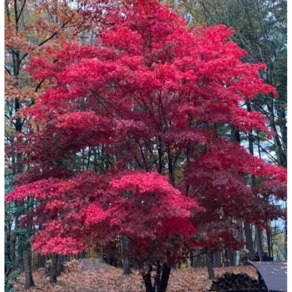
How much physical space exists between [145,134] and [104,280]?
17.7 ft

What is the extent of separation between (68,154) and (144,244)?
1.55m

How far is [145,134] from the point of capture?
15.1 feet

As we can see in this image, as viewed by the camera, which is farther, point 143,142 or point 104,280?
point 104,280

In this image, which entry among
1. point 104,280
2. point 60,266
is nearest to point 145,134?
point 104,280

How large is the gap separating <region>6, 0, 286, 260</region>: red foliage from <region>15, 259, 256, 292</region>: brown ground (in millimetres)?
2892

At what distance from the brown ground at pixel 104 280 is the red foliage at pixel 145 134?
2892mm

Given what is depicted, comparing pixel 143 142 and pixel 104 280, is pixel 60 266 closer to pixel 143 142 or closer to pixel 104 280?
pixel 104 280

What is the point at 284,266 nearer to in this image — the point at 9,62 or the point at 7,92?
the point at 7,92

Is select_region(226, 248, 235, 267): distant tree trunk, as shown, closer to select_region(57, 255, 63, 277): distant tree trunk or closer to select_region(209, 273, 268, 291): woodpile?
select_region(209, 273, 268, 291): woodpile

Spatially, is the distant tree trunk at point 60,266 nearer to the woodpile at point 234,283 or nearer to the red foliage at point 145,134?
the woodpile at point 234,283

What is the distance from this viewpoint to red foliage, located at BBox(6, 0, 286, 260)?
3.94 m

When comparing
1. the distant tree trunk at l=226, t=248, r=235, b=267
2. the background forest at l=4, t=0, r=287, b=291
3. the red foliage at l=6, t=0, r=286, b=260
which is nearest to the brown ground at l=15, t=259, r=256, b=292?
the distant tree trunk at l=226, t=248, r=235, b=267

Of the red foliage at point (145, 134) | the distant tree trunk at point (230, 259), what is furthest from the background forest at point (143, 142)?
the distant tree trunk at point (230, 259)

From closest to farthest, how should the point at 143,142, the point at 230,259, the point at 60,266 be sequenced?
the point at 143,142 → the point at 60,266 → the point at 230,259
